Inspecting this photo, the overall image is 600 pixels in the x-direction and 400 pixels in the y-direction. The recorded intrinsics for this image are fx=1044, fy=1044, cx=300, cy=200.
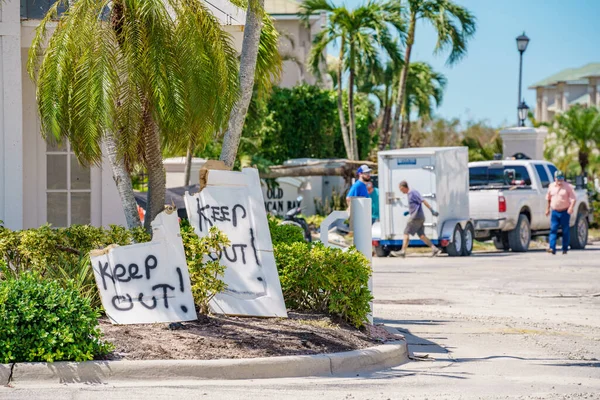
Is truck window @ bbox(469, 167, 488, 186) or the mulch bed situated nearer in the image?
the mulch bed

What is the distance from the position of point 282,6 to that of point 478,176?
27.9 meters

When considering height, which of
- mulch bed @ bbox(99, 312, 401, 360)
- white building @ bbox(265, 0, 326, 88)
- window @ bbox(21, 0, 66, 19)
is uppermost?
white building @ bbox(265, 0, 326, 88)

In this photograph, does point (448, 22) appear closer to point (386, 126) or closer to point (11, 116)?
point (386, 126)

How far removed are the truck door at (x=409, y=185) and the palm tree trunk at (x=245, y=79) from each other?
40.7ft

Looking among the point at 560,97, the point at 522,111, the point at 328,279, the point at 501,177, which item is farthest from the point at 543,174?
the point at 560,97

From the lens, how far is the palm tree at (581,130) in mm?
47281

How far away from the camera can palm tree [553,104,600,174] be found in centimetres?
4728

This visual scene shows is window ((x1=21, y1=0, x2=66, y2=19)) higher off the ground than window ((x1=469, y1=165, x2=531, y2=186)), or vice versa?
window ((x1=21, y1=0, x2=66, y2=19))

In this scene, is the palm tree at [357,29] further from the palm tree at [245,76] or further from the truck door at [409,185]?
the palm tree at [245,76]

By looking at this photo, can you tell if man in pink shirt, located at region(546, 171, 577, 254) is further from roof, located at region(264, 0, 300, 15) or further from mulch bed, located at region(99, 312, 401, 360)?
roof, located at region(264, 0, 300, 15)

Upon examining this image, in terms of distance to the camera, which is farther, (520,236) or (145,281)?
(520,236)

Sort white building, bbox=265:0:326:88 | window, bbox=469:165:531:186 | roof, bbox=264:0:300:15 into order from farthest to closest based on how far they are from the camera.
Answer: roof, bbox=264:0:300:15, white building, bbox=265:0:326:88, window, bbox=469:165:531:186

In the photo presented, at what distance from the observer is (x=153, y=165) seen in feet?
34.9

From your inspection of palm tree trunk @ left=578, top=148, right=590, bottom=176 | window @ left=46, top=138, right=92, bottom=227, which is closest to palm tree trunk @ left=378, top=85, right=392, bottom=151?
palm tree trunk @ left=578, top=148, right=590, bottom=176
